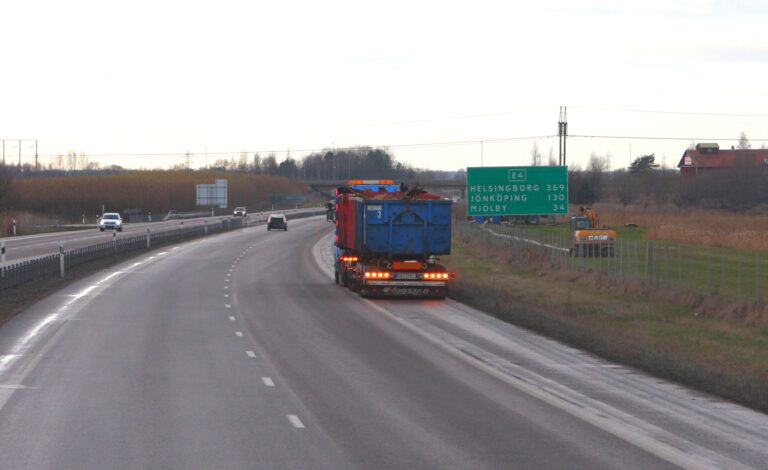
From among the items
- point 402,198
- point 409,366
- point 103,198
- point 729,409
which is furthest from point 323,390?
point 103,198

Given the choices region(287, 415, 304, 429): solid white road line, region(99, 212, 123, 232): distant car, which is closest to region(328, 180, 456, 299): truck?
region(287, 415, 304, 429): solid white road line

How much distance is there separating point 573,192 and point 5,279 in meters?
82.7

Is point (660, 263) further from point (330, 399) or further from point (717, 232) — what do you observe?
point (330, 399)

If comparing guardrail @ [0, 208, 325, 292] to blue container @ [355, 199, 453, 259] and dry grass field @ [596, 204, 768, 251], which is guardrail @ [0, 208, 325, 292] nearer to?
blue container @ [355, 199, 453, 259]

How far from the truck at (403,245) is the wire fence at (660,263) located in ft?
23.6

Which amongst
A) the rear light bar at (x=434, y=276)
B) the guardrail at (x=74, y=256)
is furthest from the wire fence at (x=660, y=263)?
the guardrail at (x=74, y=256)

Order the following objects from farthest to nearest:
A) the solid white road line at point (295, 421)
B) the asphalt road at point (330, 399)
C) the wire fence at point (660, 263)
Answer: the wire fence at point (660, 263) < the solid white road line at point (295, 421) < the asphalt road at point (330, 399)

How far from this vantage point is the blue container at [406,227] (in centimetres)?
3241

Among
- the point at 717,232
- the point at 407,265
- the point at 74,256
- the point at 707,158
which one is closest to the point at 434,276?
the point at 407,265

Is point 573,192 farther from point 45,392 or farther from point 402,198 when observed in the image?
point 45,392

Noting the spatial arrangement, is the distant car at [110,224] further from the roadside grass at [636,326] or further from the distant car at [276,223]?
the roadside grass at [636,326]

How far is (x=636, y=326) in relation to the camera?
2722cm

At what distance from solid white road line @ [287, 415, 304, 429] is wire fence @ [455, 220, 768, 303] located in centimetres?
1993

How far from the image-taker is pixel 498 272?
153 feet
